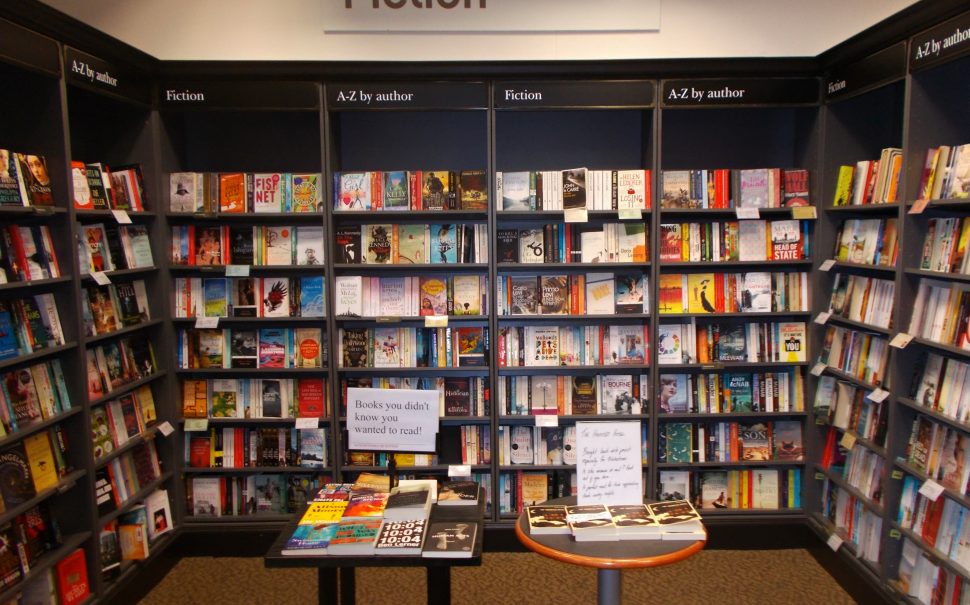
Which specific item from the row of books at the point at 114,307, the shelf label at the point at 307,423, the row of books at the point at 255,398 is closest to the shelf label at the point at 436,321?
the row of books at the point at 255,398

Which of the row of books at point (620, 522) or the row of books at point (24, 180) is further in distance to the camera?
the row of books at point (24, 180)

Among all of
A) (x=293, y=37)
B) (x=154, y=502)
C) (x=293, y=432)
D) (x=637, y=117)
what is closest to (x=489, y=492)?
(x=293, y=432)

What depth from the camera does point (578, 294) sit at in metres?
3.97

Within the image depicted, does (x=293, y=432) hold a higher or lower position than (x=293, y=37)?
lower

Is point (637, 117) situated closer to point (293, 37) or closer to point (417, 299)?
point (417, 299)

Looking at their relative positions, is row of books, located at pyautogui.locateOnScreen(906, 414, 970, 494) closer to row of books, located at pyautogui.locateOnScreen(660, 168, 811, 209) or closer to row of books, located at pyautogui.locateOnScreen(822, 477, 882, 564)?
row of books, located at pyautogui.locateOnScreen(822, 477, 882, 564)

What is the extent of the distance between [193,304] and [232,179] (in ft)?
2.55

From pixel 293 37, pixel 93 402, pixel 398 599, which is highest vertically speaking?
pixel 293 37

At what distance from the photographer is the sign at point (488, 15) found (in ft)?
12.7

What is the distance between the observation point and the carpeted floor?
133 inches

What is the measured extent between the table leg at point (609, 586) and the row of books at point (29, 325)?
246 centimetres

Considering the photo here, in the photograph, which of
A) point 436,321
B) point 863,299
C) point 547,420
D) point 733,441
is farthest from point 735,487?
point 436,321

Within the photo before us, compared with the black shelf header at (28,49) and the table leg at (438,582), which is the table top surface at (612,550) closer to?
the table leg at (438,582)

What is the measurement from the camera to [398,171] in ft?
13.0
